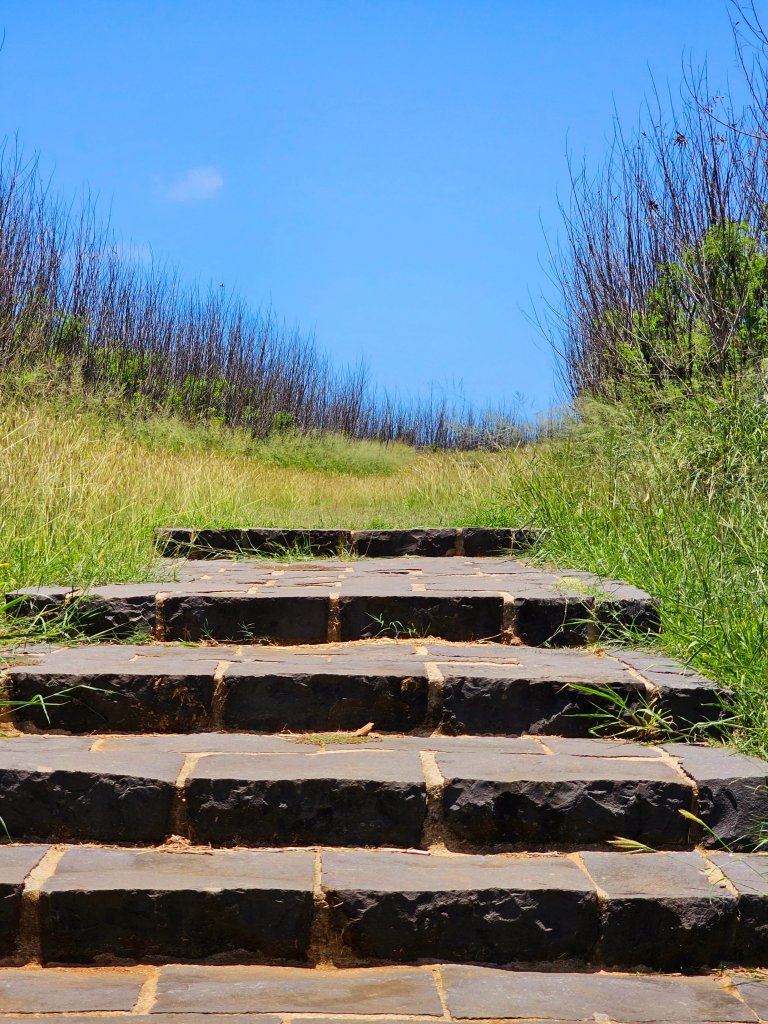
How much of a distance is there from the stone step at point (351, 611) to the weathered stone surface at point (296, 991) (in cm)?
196

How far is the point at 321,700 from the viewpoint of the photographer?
10.5ft

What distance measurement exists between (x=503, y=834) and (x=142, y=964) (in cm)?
97

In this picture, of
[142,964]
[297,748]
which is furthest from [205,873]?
[297,748]

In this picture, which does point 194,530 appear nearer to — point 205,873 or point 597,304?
point 205,873

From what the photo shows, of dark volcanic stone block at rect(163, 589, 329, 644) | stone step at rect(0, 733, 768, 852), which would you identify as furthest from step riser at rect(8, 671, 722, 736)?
dark volcanic stone block at rect(163, 589, 329, 644)

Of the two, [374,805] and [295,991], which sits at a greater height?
[374,805]

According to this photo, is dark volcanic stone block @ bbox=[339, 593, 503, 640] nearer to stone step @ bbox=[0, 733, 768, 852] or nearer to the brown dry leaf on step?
stone step @ bbox=[0, 733, 768, 852]

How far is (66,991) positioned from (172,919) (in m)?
0.27

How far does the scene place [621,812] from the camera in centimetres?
256

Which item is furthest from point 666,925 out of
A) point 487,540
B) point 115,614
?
point 487,540

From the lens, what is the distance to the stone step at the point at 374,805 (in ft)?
8.31

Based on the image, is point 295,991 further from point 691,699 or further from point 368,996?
point 691,699

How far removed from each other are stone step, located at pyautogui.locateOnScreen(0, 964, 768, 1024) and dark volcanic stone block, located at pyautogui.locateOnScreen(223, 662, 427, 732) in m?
1.05

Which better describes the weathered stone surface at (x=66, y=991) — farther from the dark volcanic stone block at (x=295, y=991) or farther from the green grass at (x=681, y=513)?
the green grass at (x=681, y=513)
